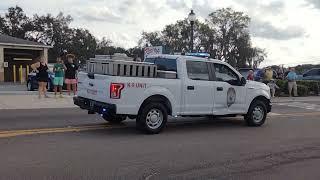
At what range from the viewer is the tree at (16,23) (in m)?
80.4

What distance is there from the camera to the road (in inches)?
331

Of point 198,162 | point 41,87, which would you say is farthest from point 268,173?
point 41,87

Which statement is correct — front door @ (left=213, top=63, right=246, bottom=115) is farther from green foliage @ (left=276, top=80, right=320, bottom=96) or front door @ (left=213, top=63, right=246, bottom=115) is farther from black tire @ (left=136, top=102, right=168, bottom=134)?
green foliage @ (left=276, top=80, right=320, bottom=96)

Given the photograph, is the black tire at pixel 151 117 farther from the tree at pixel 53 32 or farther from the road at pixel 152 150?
the tree at pixel 53 32

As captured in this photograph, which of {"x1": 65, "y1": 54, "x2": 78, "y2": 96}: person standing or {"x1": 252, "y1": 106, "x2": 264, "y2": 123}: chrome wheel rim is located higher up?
{"x1": 65, "y1": 54, "x2": 78, "y2": 96}: person standing

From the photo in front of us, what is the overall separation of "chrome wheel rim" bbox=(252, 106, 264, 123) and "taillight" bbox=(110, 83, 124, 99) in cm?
466

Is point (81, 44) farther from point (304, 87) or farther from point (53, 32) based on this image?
point (304, 87)

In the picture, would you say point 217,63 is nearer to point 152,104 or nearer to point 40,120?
point 152,104

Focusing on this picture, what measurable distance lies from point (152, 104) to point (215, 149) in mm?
2081

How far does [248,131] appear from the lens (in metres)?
13.8

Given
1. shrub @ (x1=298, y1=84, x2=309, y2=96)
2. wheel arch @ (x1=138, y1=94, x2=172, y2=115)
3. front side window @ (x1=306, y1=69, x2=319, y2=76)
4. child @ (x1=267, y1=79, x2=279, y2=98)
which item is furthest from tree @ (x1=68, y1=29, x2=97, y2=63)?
wheel arch @ (x1=138, y1=94, x2=172, y2=115)

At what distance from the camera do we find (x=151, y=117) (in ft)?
40.2

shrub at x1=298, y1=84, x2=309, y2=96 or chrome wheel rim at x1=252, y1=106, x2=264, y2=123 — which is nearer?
chrome wheel rim at x1=252, y1=106, x2=264, y2=123

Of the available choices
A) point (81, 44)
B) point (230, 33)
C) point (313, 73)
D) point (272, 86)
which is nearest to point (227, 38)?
point (230, 33)
